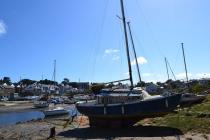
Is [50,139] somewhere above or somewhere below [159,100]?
below

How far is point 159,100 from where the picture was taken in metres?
34.1

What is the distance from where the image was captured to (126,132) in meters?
33.1

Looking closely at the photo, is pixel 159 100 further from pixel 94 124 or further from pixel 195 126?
pixel 94 124

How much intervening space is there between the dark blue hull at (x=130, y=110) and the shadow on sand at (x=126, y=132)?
1043 millimetres

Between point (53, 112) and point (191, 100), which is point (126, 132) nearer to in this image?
point (191, 100)

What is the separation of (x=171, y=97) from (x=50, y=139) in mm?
11445

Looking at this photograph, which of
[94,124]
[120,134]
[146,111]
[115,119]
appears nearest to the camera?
[120,134]

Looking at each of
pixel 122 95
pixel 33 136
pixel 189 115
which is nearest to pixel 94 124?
pixel 122 95

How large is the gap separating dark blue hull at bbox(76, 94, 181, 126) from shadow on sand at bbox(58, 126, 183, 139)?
104 cm

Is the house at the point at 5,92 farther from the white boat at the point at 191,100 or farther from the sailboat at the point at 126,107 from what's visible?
the sailboat at the point at 126,107

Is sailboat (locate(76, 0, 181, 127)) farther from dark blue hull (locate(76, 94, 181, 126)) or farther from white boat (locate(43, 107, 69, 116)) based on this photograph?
white boat (locate(43, 107, 69, 116))

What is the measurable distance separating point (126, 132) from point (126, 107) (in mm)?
2817

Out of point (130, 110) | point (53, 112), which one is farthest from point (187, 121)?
point (53, 112)

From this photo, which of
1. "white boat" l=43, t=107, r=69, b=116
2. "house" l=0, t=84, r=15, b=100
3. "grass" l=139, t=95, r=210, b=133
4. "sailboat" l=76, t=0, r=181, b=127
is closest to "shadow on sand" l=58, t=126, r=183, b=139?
"grass" l=139, t=95, r=210, b=133
